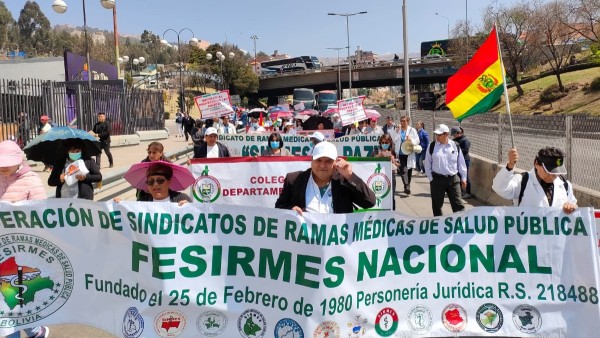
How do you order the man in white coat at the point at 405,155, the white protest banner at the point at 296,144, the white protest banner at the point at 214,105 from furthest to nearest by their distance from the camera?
1. the white protest banner at the point at 214,105
2. the man in white coat at the point at 405,155
3. the white protest banner at the point at 296,144

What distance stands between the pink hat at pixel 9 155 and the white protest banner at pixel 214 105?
1316 centimetres

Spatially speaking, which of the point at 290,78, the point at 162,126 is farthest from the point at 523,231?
the point at 290,78

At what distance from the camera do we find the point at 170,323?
12.8 ft

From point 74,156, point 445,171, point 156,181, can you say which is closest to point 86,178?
point 74,156

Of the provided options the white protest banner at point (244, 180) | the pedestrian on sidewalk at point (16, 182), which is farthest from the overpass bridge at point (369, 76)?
the pedestrian on sidewalk at point (16, 182)

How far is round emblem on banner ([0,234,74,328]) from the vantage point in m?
3.98

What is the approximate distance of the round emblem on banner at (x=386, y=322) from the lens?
3.96 meters

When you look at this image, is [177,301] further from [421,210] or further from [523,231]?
[421,210]

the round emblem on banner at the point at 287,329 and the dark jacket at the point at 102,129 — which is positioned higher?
the dark jacket at the point at 102,129

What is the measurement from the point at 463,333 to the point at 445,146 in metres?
4.57

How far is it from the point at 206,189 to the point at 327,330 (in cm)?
464

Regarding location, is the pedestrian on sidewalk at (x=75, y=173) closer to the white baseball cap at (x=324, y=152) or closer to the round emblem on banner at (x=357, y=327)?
the white baseball cap at (x=324, y=152)

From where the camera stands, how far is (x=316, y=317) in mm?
3863

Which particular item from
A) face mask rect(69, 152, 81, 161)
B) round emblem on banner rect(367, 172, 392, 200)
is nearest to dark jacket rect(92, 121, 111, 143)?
face mask rect(69, 152, 81, 161)
